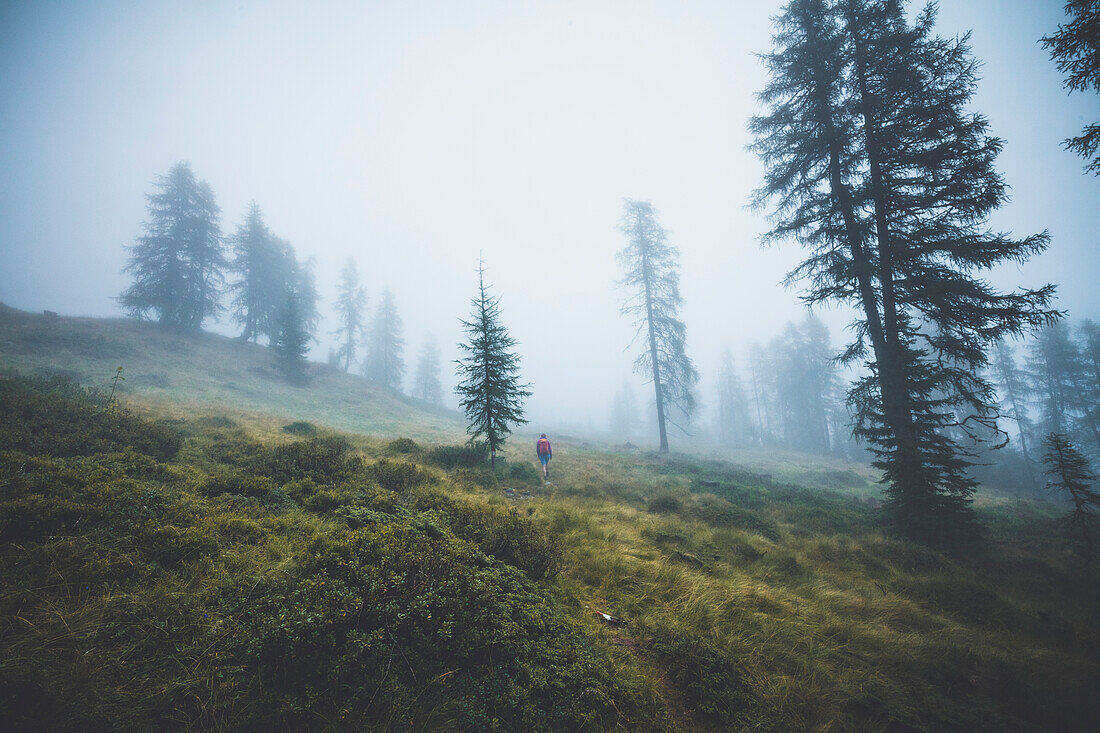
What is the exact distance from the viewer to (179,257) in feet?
88.7

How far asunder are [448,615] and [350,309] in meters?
44.1

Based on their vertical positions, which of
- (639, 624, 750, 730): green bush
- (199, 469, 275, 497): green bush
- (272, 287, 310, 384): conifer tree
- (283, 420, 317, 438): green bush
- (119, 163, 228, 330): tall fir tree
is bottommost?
(639, 624, 750, 730): green bush

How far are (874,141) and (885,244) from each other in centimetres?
264

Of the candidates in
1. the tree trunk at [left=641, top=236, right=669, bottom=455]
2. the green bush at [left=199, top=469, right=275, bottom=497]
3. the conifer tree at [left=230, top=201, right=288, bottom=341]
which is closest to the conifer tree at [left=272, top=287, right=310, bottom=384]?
the conifer tree at [left=230, top=201, right=288, bottom=341]

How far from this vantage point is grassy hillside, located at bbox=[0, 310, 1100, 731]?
8.75 ft

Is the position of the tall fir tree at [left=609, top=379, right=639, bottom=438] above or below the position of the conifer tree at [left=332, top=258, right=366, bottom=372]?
below

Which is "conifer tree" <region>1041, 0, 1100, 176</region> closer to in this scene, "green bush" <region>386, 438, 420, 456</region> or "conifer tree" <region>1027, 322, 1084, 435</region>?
"green bush" <region>386, 438, 420, 456</region>

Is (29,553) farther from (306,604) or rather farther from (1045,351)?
(1045,351)

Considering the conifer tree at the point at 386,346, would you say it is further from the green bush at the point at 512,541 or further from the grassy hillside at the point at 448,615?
the green bush at the point at 512,541

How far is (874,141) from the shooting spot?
923cm

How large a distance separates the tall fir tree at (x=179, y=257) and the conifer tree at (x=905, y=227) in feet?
122

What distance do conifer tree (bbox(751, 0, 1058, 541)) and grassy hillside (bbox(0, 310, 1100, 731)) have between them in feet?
7.41

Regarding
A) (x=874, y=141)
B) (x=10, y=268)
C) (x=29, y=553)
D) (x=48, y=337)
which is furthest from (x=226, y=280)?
(x=10, y=268)

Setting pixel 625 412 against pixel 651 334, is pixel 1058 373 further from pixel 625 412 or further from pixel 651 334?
pixel 625 412
